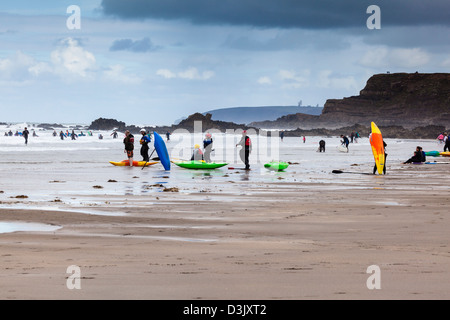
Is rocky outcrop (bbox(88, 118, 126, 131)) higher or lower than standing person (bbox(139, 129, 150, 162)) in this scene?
higher

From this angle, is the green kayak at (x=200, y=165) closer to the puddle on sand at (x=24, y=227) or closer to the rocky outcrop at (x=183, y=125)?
the puddle on sand at (x=24, y=227)

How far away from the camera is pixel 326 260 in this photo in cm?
757

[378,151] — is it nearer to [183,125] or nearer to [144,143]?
[144,143]

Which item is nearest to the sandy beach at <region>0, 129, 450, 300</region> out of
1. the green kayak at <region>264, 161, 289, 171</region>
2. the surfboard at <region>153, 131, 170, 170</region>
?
the green kayak at <region>264, 161, 289, 171</region>

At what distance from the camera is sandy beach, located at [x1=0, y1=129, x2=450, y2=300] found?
20.0ft

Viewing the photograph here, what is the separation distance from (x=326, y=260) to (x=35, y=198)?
9.14m

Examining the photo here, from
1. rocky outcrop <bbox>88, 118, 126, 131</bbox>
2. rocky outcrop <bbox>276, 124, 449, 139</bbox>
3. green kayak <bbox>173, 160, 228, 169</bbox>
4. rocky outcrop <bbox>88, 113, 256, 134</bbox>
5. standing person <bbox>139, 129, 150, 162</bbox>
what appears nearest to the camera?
green kayak <bbox>173, 160, 228, 169</bbox>

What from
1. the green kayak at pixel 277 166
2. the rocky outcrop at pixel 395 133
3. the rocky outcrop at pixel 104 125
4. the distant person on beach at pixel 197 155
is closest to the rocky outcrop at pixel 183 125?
the rocky outcrop at pixel 104 125

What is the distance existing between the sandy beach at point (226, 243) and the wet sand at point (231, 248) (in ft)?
0.04

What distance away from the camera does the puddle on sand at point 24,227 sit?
10110 mm

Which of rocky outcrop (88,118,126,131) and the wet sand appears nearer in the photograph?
the wet sand

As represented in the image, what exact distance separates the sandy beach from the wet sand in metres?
0.01

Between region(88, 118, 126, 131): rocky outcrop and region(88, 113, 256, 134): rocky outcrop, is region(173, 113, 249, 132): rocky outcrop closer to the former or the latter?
region(88, 113, 256, 134): rocky outcrop
